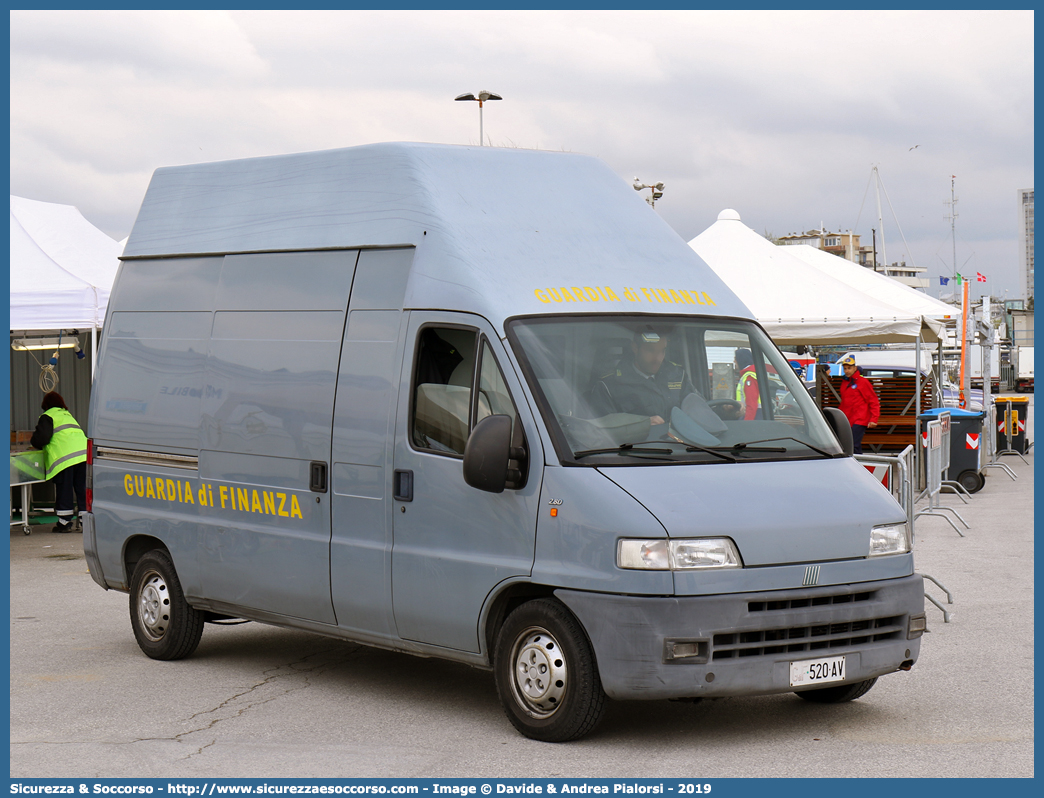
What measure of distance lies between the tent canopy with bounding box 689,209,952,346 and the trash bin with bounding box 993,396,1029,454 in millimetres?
9695

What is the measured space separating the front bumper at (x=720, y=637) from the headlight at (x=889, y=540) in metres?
0.18

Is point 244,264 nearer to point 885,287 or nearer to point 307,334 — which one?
point 307,334

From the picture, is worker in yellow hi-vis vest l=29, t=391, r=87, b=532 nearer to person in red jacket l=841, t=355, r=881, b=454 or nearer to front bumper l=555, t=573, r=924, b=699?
person in red jacket l=841, t=355, r=881, b=454

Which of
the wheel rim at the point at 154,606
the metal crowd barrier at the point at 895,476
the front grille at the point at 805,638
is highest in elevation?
the metal crowd barrier at the point at 895,476

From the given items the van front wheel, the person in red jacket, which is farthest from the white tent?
the van front wheel

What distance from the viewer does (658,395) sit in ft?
23.2

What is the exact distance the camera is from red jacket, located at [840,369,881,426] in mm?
20781

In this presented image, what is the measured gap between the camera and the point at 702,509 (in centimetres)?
643

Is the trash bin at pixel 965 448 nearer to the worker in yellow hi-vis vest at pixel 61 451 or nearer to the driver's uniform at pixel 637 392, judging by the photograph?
the worker in yellow hi-vis vest at pixel 61 451

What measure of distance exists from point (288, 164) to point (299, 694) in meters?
3.27

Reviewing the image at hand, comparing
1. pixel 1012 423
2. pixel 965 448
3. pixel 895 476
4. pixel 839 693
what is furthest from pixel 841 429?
pixel 1012 423

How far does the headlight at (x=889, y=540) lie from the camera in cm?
686

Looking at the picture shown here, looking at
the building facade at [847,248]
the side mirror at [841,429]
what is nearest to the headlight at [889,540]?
the side mirror at [841,429]
